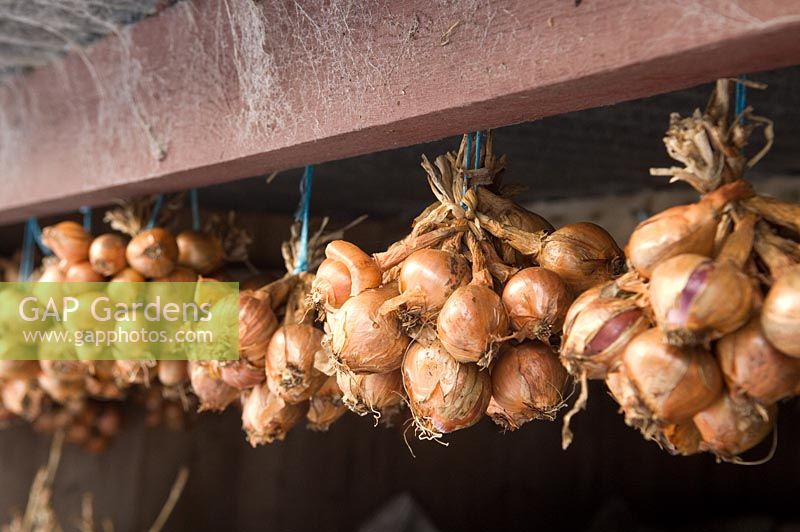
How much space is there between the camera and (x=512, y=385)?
1.00m

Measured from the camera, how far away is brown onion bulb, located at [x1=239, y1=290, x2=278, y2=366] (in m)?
1.33

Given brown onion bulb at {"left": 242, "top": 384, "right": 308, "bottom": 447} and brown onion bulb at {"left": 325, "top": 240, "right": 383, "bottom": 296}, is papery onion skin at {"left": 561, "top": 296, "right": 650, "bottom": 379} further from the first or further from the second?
brown onion bulb at {"left": 242, "top": 384, "right": 308, "bottom": 447}

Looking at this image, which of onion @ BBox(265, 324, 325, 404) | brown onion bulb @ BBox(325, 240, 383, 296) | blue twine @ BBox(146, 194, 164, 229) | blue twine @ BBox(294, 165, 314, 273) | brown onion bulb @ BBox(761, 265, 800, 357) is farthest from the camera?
blue twine @ BBox(146, 194, 164, 229)

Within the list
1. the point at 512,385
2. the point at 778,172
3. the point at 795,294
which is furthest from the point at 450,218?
the point at 778,172

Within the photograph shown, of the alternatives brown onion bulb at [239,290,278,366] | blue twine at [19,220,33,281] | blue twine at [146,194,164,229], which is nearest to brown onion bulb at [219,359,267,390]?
brown onion bulb at [239,290,278,366]

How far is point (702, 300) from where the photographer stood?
0.72 meters

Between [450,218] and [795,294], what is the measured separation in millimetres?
529

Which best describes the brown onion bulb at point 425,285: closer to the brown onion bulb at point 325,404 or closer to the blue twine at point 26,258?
the brown onion bulb at point 325,404

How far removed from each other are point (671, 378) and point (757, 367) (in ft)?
0.26

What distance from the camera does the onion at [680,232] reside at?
79 centimetres

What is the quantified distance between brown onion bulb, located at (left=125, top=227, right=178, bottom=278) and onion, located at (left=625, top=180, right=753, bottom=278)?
1133 mm

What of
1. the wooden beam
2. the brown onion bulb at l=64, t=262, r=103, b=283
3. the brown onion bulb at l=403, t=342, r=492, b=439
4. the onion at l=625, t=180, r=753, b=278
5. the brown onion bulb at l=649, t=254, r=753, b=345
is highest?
the wooden beam

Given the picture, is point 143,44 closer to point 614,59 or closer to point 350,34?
point 350,34

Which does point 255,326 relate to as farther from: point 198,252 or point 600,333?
point 600,333
